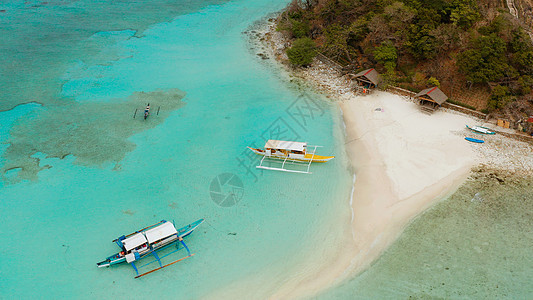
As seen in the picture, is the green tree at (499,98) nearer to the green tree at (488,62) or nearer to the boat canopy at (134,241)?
the green tree at (488,62)

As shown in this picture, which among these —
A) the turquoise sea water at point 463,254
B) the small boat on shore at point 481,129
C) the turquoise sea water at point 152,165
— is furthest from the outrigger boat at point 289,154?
the small boat on shore at point 481,129

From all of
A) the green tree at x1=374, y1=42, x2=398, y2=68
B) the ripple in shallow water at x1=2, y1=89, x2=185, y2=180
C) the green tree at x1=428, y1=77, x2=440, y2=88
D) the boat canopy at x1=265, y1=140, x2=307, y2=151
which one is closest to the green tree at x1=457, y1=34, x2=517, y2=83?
the green tree at x1=428, y1=77, x2=440, y2=88

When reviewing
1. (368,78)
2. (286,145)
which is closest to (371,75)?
(368,78)

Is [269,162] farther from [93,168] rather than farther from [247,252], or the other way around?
[93,168]

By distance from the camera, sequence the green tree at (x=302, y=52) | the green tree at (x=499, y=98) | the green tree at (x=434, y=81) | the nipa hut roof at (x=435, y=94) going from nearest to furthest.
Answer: the green tree at (x=499, y=98), the nipa hut roof at (x=435, y=94), the green tree at (x=434, y=81), the green tree at (x=302, y=52)

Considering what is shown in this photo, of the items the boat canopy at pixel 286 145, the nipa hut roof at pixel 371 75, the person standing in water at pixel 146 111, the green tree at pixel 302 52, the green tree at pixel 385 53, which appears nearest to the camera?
the boat canopy at pixel 286 145

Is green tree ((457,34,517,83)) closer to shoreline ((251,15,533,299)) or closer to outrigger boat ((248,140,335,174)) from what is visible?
shoreline ((251,15,533,299))
